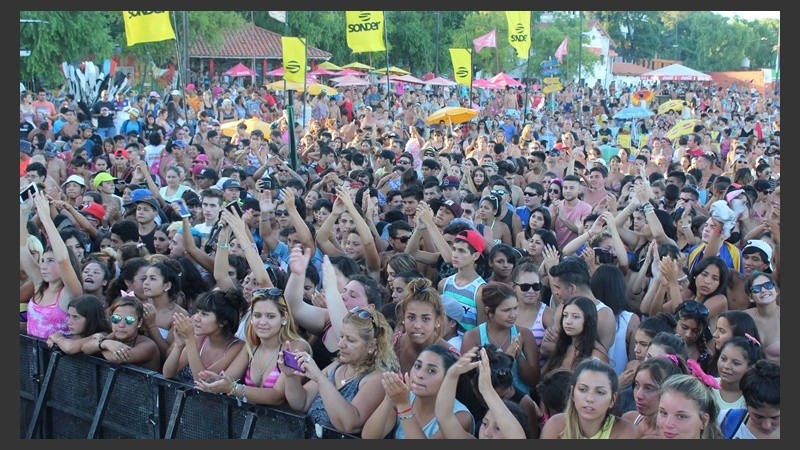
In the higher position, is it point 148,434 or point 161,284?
point 161,284

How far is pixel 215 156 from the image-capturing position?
1606cm

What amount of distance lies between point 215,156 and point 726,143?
10.1 meters

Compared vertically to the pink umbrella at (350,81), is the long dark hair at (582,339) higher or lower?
lower

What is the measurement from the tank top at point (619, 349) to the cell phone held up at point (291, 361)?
6.57ft

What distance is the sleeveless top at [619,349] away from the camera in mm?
5996

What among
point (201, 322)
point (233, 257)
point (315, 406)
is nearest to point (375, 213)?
point (233, 257)

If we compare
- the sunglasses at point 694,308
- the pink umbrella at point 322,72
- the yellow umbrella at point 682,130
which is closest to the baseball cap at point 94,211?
the sunglasses at point 694,308

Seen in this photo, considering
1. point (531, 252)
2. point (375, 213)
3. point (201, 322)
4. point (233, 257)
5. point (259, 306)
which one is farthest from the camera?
point (375, 213)

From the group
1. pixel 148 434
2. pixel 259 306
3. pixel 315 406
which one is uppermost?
Answer: pixel 259 306

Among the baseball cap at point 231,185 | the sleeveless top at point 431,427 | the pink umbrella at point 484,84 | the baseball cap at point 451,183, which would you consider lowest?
the sleeveless top at point 431,427

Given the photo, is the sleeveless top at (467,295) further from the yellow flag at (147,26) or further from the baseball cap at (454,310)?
the yellow flag at (147,26)

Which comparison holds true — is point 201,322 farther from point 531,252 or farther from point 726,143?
point 726,143

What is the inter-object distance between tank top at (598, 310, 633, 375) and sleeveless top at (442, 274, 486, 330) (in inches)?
40.4

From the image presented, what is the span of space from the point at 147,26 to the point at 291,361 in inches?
477
